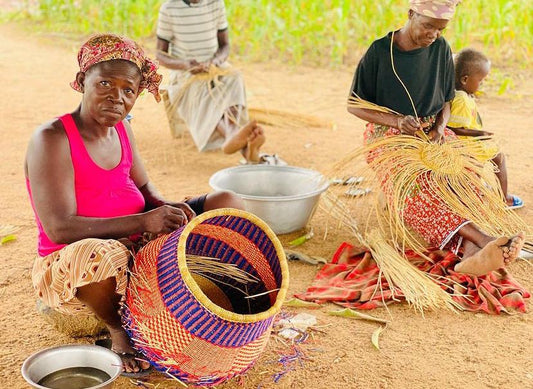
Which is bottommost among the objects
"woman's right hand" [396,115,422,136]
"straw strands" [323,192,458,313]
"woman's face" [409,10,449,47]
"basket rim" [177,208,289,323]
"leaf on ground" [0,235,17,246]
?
"leaf on ground" [0,235,17,246]

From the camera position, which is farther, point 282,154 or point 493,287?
point 282,154

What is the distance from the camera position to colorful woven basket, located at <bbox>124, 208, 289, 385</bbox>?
6.62ft

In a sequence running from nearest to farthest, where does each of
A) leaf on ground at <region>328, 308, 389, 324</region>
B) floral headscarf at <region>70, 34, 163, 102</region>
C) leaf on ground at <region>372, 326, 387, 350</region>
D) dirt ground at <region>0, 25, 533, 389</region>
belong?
floral headscarf at <region>70, 34, 163, 102</region>, dirt ground at <region>0, 25, 533, 389</region>, leaf on ground at <region>372, 326, 387, 350</region>, leaf on ground at <region>328, 308, 389, 324</region>

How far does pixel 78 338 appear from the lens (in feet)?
8.43

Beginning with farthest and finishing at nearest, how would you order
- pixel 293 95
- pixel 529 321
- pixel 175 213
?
pixel 293 95 < pixel 529 321 < pixel 175 213

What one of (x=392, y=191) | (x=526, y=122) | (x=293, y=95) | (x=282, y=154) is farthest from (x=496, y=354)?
(x=293, y=95)

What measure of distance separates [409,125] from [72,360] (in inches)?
72.0

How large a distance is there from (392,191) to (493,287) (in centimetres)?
62

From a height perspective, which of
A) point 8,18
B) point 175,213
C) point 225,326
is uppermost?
point 175,213

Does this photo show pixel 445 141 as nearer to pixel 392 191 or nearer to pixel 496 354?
pixel 392 191

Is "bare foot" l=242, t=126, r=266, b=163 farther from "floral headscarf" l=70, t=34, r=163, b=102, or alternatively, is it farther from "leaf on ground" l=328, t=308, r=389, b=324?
"floral headscarf" l=70, t=34, r=163, b=102

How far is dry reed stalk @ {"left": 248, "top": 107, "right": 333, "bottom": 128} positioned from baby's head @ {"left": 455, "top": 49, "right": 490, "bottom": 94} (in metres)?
1.88

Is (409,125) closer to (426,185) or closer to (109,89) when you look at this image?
(426,185)

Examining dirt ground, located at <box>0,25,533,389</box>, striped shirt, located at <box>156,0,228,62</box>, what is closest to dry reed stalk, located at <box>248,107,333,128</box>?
dirt ground, located at <box>0,25,533,389</box>
